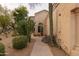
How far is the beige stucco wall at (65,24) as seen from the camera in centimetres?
347

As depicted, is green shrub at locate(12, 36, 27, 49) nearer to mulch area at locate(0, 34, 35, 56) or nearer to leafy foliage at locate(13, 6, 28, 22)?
mulch area at locate(0, 34, 35, 56)

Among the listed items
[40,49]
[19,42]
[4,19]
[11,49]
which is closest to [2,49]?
[11,49]

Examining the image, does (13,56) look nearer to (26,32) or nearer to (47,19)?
(26,32)

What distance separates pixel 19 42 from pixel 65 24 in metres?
0.70

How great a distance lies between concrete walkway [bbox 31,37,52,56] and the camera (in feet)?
11.4

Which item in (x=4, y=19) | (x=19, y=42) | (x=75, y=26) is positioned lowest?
(x=19, y=42)

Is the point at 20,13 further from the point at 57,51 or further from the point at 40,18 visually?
the point at 57,51

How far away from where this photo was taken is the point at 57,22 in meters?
3.50

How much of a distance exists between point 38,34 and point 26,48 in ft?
0.85

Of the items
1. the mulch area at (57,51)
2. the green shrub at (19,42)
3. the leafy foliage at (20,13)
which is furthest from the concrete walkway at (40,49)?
the leafy foliage at (20,13)

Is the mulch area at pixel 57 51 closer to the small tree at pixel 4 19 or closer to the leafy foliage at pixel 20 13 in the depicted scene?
the leafy foliage at pixel 20 13

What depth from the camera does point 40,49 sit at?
3.49 m

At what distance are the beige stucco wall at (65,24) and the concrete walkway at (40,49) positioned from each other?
0.73 ft

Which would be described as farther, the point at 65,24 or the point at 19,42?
the point at 65,24
